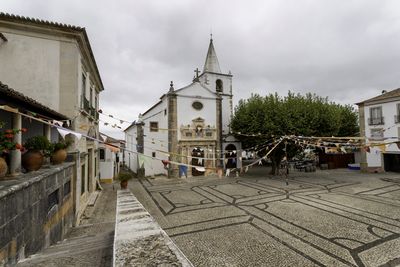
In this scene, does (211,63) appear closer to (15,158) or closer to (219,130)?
(219,130)

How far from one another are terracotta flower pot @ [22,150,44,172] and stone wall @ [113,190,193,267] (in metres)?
3.40

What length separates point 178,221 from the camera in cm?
895

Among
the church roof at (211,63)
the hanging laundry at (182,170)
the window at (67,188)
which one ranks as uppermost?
the church roof at (211,63)

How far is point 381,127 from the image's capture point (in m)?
21.4

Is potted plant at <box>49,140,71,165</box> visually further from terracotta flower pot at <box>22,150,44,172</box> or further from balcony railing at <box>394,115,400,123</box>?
balcony railing at <box>394,115,400,123</box>

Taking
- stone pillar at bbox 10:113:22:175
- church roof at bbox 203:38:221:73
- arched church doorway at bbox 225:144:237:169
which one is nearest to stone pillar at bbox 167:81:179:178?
arched church doorway at bbox 225:144:237:169

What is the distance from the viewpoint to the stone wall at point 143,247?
2.11 m

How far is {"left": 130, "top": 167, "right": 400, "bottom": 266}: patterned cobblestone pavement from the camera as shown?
19.5ft

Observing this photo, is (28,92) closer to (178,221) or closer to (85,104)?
(85,104)

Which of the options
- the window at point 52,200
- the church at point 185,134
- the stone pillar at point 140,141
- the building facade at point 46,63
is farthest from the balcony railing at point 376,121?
the window at point 52,200

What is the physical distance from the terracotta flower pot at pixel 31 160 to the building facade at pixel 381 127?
24615 mm

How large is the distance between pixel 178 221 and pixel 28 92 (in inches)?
312

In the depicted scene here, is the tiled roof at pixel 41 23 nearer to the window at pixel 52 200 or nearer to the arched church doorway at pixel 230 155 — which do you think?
the window at pixel 52 200

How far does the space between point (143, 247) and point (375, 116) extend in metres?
27.1
